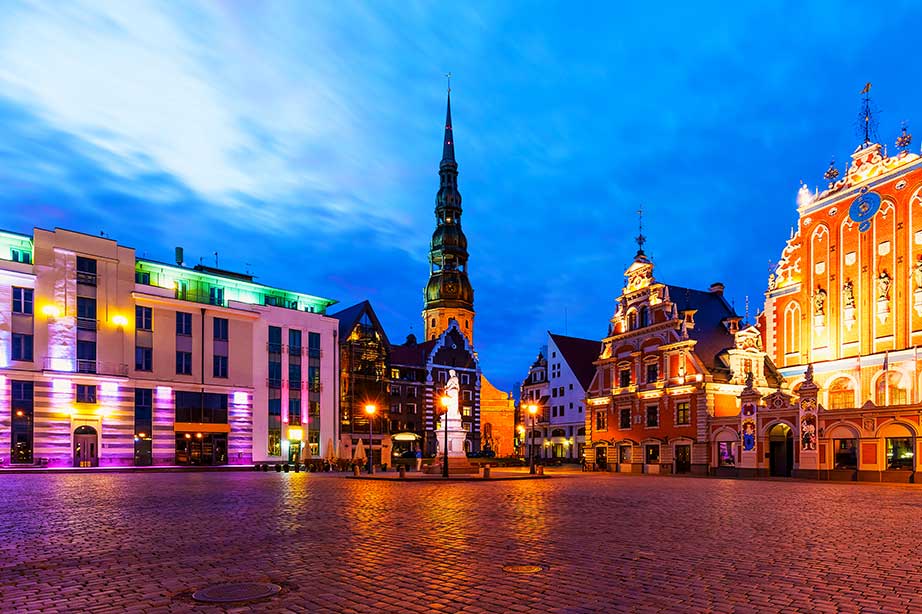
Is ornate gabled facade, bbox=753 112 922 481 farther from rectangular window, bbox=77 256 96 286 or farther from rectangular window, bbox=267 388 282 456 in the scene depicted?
rectangular window, bbox=77 256 96 286

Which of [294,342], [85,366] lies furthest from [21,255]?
[294,342]

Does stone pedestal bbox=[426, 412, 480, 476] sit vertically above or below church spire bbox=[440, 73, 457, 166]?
below

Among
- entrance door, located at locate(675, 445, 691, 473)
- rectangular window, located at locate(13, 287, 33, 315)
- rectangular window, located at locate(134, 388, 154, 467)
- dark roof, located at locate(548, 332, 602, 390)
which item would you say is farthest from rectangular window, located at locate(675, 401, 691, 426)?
rectangular window, located at locate(13, 287, 33, 315)

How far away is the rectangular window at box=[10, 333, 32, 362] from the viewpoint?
50594mm

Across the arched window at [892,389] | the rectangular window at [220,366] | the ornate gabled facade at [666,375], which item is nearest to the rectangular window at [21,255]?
the rectangular window at [220,366]

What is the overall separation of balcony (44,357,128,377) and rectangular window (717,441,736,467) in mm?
43877

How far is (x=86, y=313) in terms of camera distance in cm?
5422

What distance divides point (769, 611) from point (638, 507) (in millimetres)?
13987

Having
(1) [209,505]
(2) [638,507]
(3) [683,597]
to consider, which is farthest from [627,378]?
(3) [683,597]

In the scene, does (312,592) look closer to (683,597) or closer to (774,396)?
(683,597)

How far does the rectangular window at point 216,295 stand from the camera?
6369 centimetres

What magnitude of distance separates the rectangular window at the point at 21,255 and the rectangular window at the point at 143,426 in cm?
1214

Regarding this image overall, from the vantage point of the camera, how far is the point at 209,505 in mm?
21984

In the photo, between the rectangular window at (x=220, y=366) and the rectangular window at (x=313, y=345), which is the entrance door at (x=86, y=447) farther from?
the rectangular window at (x=313, y=345)
